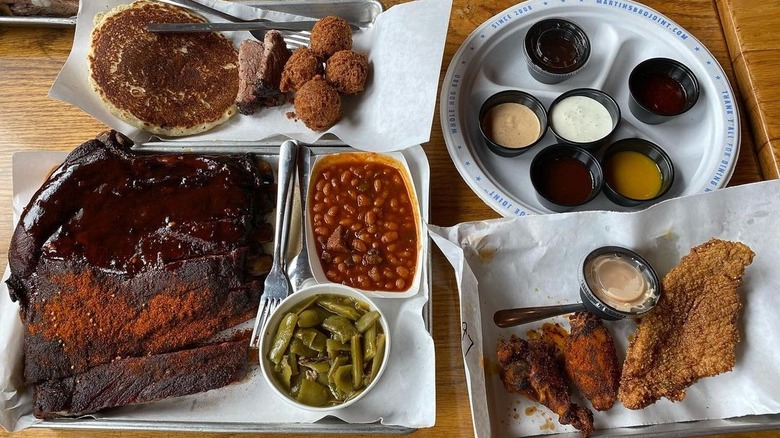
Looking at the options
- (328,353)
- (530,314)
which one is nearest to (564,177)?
(530,314)

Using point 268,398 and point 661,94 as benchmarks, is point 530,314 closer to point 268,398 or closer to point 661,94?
point 268,398

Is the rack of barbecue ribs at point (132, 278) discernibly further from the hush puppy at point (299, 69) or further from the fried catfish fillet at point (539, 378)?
the fried catfish fillet at point (539, 378)

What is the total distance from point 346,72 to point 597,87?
1448 millimetres

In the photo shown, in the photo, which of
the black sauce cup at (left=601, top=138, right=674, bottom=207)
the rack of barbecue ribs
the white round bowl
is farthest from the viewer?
the black sauce cup at (left=601, top=138, right=674, bottom=207)

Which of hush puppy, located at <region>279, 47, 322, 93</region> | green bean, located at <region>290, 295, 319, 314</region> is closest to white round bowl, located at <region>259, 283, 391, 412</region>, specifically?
green bean, located at <region>290, 295, 319, 314</region>

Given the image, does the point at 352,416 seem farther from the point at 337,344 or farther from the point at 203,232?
the point at 203,232

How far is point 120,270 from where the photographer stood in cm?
243

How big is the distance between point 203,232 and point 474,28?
198 centimetres

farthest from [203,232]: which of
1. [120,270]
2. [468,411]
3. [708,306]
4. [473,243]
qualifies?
[708,306]

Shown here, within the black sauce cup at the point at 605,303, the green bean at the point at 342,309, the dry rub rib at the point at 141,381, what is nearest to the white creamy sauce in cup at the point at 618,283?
the black sauce cup at the point at 605,303

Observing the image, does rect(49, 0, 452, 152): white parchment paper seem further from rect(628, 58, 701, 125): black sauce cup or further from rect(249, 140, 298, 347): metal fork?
rect(628, 58, 701, 125): black sauce cup

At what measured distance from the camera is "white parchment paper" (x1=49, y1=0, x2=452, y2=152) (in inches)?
107

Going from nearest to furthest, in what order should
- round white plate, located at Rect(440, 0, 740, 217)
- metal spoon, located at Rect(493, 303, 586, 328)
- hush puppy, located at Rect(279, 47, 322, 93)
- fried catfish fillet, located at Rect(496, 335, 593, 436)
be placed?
fried catfish fillet, located at Rect(496, 335, 593, 436) → metal spoon, located at Rect(493, 303, 586, 328) → round white plate, located at Rect(440, 0, 740, 217) → hush puppy, located at Rect(279, 47, 322, 93)

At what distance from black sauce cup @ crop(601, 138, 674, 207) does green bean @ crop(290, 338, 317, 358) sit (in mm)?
1677
